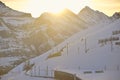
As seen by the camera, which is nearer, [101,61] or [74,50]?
[101,61]

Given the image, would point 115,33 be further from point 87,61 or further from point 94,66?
point 94,66

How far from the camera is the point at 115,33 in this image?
540 ft

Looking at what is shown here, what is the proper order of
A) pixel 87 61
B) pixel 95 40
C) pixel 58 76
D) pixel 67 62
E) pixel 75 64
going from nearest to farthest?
pixel 58 76
pixel 87 61
pixel 75 64
pixel 67 62
pixel 95 40

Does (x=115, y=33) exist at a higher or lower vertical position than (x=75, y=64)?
higher

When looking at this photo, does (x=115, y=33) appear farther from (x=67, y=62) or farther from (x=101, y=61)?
(x=101, y=61)

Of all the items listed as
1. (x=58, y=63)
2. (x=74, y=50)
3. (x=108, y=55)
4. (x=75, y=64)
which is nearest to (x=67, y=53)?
(x=74, y=50)

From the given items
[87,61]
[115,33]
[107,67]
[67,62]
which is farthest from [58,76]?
[115,33]

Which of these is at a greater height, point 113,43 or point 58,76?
point 113,43

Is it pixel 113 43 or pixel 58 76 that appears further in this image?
pixel 113 43

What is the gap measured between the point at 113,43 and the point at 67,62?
24.6m

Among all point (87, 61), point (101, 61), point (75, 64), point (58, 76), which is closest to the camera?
point (58, 76)

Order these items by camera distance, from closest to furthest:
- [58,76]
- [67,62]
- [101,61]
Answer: [58,76] < [101,61] < [67,62]

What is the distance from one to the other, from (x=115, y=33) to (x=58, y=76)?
5925 centimetres

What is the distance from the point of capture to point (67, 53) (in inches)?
6969
